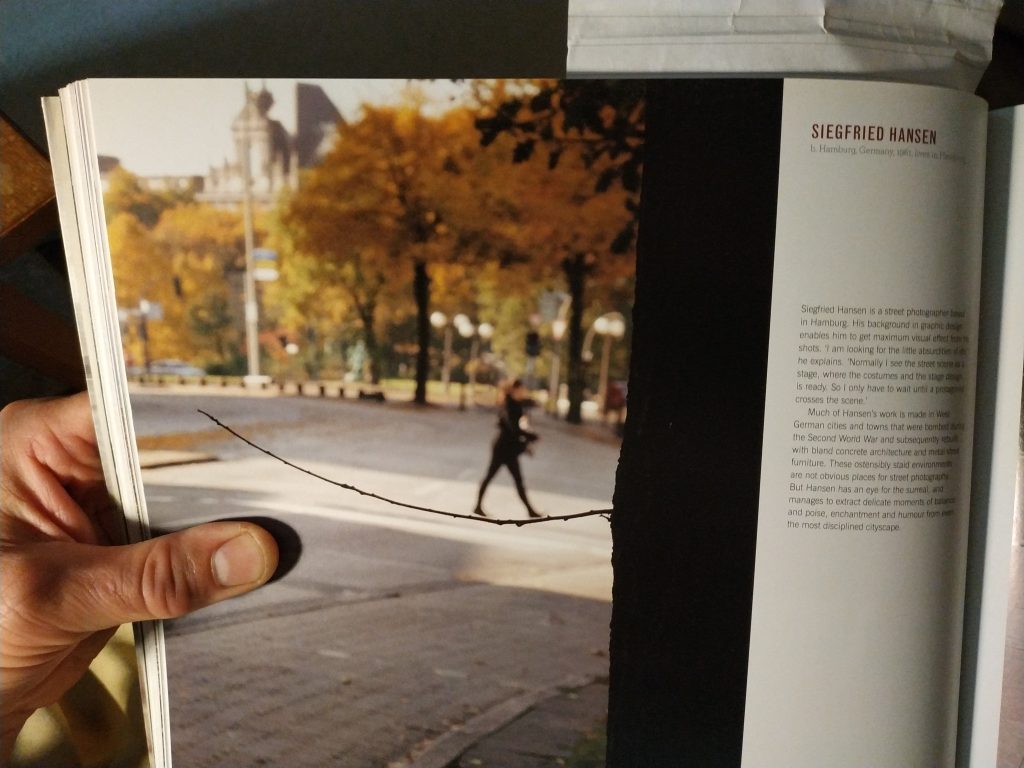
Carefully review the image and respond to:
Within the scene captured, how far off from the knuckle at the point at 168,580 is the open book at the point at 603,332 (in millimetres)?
32

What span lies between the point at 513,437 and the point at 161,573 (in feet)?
0.88

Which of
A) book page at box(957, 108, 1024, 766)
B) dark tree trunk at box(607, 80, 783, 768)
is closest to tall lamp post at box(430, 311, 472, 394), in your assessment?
dark tree trunk at box(607, 80, 783, 768)

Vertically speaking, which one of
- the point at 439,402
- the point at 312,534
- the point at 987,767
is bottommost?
the point at 987,767

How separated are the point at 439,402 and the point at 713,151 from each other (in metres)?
0.26

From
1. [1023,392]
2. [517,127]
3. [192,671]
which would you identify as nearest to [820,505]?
[1023,392]

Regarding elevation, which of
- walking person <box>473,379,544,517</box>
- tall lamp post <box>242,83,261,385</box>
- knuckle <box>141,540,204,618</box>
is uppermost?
tall lamp post <box>242,83,261,385</box>

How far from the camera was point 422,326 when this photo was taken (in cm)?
44

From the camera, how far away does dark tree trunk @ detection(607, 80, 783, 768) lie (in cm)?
43

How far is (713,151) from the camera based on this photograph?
0.43 metres

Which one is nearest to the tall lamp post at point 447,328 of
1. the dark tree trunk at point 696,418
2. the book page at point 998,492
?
the dark tree trunk at point 696,418

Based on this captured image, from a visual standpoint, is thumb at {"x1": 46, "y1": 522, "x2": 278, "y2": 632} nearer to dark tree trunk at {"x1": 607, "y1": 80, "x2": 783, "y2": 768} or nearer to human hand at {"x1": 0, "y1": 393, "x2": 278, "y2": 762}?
human hand at {"x1": 0, "y1": 393, "x2": 278, "y2": 762}

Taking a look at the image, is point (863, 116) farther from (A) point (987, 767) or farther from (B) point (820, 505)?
(A) point (987, 767)

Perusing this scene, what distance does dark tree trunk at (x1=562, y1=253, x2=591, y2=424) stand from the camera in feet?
1.42

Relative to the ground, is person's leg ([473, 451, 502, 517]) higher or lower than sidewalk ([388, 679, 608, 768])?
higher
